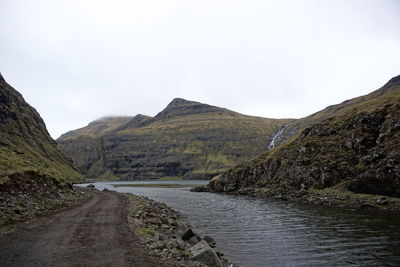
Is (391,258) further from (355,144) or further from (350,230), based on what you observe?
(355,144)

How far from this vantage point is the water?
23188mm

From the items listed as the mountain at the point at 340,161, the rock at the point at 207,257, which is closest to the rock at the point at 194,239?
the rock at the point at 207,257

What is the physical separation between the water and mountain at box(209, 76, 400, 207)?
1442 centimetres

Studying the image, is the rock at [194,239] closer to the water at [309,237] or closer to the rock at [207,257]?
the water at [309,237]

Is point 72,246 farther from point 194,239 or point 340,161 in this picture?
point 340,161

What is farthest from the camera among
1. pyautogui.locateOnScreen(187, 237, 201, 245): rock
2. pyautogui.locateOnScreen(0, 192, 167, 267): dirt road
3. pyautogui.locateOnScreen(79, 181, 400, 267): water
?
pyautogui.locateOnScreen(187, 237, 201, 245): rock

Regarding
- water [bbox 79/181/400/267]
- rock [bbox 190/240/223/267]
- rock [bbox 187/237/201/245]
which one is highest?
rock [bbox 190/240/223/267]

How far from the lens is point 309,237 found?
31.1 metres

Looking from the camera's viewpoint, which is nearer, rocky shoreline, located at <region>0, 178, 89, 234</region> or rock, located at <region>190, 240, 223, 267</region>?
rock, located at <region>190, 240, 223, 267</region>

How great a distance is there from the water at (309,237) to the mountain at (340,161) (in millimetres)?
14422

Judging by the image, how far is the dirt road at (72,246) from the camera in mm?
16406

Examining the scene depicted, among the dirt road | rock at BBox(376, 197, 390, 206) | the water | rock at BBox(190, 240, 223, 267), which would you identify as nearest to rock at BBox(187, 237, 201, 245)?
the water

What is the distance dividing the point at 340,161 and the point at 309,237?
158 feet

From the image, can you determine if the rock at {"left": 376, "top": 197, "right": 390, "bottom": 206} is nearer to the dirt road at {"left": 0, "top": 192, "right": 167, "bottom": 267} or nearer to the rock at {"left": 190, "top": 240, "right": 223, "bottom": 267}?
the rock at {"left": 190, "top": 240, "right": 223, "bottom": 267}
